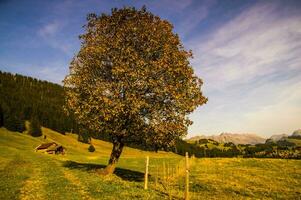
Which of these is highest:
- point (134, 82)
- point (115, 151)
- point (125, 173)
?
point (134, 82)

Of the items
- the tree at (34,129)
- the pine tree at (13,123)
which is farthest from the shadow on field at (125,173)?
the tree at (34,129)

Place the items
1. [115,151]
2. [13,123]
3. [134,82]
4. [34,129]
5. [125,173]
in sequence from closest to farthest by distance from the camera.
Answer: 1. [134,82]
2. [115,151]
3. [125,173]
4. [13,123]
5. [34,129]

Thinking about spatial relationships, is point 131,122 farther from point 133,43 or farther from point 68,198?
point 68,198

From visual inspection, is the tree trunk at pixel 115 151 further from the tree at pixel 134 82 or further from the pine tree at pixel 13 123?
the pine tree at pixel 13 123

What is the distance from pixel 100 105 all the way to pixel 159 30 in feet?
36.1

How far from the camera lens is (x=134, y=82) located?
31984 mm

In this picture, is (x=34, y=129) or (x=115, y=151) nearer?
(x=115, y=151)

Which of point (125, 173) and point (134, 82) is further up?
point (134, 82)

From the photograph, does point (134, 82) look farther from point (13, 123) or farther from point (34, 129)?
point (34, 129)

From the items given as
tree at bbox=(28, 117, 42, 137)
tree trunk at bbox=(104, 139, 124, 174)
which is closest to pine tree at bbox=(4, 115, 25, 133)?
tree at bbox=(28, 117, 42, 137)

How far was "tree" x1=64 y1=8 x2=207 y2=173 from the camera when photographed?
32000 millimetres

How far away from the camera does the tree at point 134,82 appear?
3200cm

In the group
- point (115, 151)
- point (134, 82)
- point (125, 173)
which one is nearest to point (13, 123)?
point (125, 173)

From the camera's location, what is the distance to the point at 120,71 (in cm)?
3175
